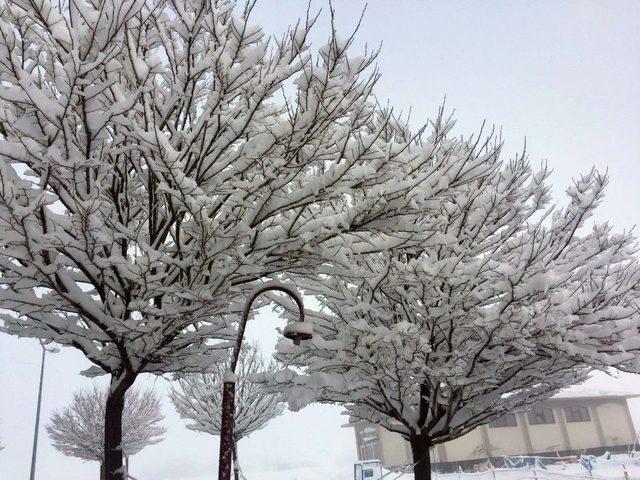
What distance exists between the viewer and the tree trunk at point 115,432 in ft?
16.6

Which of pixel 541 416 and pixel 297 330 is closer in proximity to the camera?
pixel 297 330

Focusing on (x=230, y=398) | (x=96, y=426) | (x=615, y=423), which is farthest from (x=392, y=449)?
(x=230, y=398)

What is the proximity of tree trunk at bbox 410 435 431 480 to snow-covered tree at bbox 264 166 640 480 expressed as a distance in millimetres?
22

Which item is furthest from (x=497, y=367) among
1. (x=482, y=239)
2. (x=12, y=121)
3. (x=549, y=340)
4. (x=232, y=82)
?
(x=12, y=121)

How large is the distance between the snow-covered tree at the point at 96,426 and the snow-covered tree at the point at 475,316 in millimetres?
18083

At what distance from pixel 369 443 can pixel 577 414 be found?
1833 cm

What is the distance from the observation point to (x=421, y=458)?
25.3ft

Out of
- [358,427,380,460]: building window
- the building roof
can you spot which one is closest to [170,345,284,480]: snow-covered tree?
[358,427,380,460]: building window

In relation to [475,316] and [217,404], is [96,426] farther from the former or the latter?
[475,316]

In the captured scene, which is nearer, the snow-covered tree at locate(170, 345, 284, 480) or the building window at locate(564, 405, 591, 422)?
the snow-covered tree at locate(170, 345, 284, 480)

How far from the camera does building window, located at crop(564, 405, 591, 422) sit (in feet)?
125

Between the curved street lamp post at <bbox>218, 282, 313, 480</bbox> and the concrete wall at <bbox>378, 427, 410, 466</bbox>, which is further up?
the curved street lamp post at <bbox>218, 282, 313, 480</bbox>

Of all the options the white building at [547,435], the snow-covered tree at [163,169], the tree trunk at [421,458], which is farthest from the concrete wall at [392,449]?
the snow-covered tree at [163,169]

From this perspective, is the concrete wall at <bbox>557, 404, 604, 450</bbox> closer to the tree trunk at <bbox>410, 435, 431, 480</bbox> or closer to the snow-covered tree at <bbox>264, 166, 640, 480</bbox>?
the snow-covered tree at <bbox>264, 166, 640, 480</bbox>
